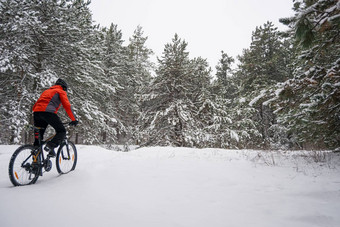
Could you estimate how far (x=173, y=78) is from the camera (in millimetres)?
12695

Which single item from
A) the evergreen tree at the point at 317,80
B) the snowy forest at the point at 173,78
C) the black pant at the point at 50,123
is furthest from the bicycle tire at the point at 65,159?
the evergreen tree at the point at 317,80

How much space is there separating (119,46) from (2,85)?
11717 mm

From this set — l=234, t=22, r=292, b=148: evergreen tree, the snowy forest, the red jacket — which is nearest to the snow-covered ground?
the red jacket

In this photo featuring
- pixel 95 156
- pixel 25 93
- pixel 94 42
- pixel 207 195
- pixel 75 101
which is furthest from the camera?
pixel 94 42

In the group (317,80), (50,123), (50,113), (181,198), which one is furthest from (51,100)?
(317,80)

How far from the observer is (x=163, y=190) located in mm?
3102

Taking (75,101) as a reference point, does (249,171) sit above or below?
below

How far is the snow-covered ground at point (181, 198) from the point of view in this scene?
79.9 inches

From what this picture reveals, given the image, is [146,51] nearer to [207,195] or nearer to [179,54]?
[179,54]

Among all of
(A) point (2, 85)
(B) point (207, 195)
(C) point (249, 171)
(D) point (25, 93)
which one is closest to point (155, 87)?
(D) point (25, 93)

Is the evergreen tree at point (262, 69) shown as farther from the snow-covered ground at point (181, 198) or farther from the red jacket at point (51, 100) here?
the red jacket at point (51, 100)

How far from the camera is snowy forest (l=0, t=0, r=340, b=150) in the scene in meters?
4.21

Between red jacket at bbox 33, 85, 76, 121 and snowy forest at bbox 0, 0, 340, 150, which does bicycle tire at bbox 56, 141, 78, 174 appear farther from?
red jacket at bbox 33, 85, 76, 121

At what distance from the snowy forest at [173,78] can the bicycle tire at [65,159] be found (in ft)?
3.05
